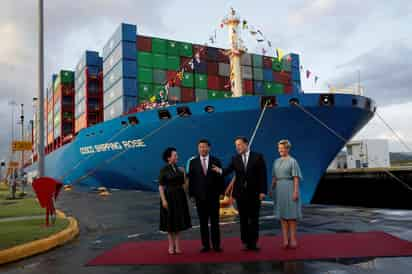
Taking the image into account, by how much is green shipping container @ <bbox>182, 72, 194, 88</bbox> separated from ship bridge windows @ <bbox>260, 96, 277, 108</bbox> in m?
8.53

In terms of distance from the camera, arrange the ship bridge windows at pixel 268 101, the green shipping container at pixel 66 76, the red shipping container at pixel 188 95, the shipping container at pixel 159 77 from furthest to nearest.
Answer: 1. the green shipping container at pixel 66 76
2. the shipping container at pixel 159 77
3. the red shipping container at pixel 188 95
4. the ship bridge windows at pixel 268 101

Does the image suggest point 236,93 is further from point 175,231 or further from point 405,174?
point 405,174

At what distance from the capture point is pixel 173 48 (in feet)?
73.2

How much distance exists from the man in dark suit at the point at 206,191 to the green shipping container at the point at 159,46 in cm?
1710

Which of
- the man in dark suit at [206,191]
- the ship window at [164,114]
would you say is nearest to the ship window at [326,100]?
the ship window at [164,114]

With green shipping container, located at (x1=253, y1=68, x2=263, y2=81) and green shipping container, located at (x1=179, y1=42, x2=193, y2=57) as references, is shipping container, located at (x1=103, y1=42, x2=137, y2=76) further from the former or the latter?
green shipping container, located at (x1=253, y1=68, x2=263, y2=81)

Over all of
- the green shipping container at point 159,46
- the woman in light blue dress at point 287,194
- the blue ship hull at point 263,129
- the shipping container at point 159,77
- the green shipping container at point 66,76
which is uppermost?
the green shipping container at point 66,76

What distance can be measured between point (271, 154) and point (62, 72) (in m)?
25.3

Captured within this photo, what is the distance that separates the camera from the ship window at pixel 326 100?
1325cm

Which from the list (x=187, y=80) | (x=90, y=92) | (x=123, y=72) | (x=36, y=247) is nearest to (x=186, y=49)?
(x=187, y=80)

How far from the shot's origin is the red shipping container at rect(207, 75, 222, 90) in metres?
21.8

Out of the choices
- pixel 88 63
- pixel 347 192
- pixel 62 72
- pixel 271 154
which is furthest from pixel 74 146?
pixel 347 192

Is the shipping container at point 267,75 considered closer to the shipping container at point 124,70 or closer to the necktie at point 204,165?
the shipping container at point 124,70

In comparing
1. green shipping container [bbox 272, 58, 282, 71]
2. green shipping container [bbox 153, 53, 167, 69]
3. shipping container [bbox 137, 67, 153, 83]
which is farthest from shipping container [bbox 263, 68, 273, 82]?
shipping container [bbox 137, 67, 153, 83]
